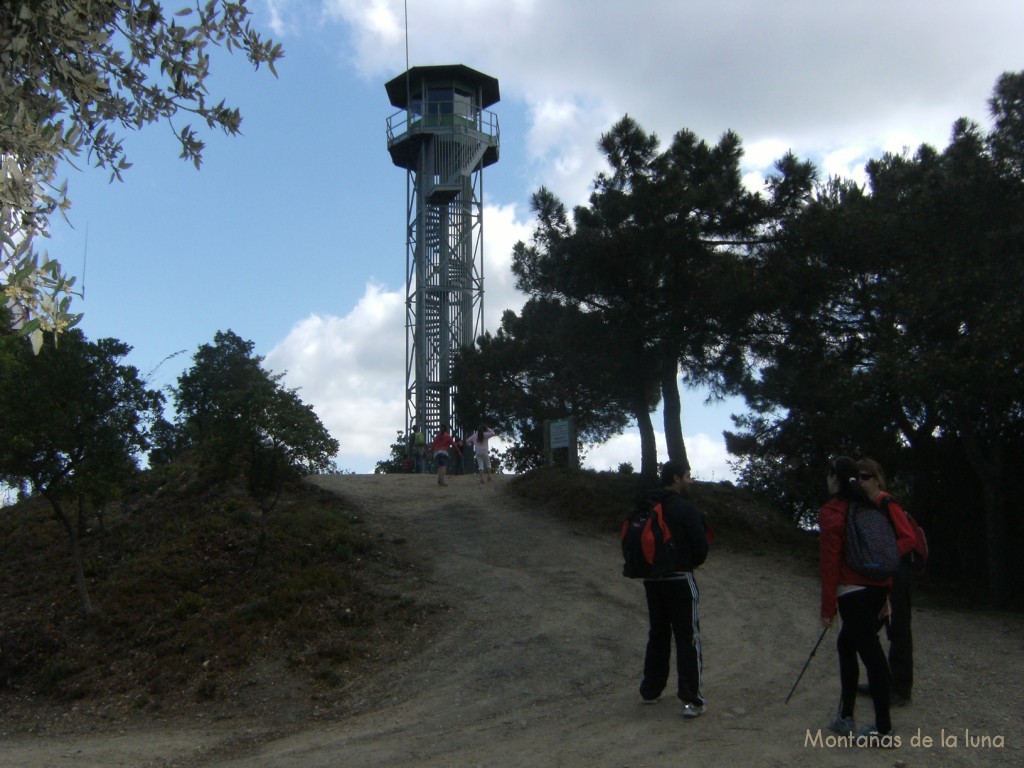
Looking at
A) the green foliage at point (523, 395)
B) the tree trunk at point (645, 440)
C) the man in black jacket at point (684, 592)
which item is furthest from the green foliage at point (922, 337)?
the green foliage at point (523, 395)

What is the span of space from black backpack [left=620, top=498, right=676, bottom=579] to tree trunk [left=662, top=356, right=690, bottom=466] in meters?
11.2

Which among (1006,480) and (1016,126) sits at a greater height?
(1016,126)

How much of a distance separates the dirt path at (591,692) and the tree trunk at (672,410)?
3173mm

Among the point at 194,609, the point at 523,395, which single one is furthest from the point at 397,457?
the point at 194,609

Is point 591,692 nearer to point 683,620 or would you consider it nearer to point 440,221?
point 683,620

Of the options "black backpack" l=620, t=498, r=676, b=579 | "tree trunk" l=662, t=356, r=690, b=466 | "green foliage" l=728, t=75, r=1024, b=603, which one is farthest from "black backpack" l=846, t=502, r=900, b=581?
"tree trunk" l=662, t=356, r=690, b=466

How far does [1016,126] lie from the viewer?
12719 mm

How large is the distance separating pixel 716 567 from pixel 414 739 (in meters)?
8.33

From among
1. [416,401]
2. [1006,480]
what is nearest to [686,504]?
[1006,480]

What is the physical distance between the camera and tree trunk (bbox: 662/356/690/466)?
59.3ft

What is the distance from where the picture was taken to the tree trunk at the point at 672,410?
59.3 feet

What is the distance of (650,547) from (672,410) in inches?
462

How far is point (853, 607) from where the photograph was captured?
589cm

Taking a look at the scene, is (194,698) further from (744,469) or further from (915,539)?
(744,469)
